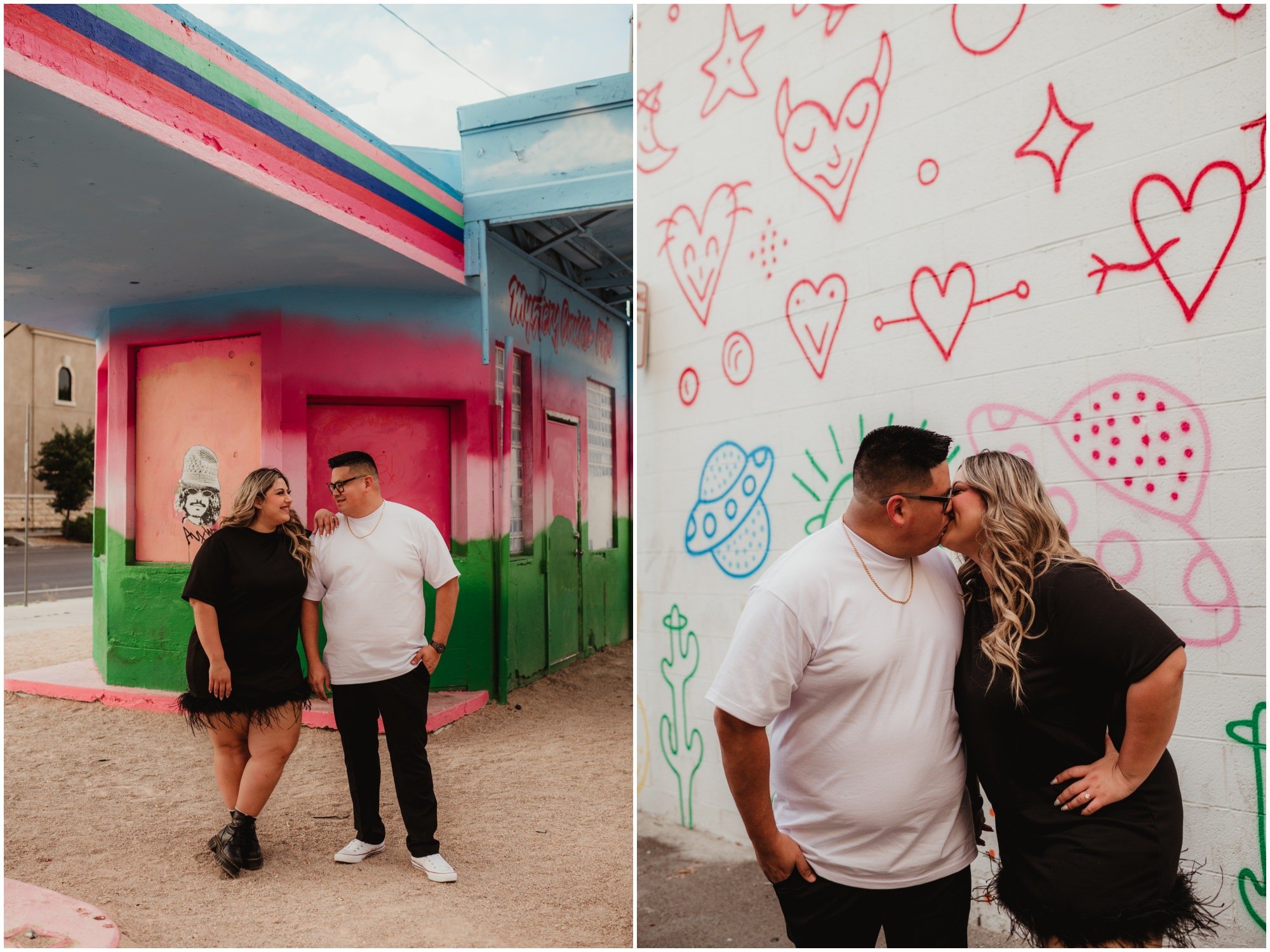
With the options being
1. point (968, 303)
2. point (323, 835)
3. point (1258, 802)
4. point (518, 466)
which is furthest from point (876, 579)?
point (518, 466)

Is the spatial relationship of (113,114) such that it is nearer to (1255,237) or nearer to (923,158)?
(923,158)

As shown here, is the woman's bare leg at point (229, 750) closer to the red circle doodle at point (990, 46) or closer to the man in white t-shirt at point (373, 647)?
the man in white t-shirt at point (373, 647)

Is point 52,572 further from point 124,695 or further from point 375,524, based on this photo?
point 375,524

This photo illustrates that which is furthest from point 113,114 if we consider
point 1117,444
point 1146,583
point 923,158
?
point 1146,583

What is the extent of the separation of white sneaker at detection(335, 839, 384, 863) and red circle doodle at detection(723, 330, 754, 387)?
242 centimetres

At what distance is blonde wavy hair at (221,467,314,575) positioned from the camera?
129 inches

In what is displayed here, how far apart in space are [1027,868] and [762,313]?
2.47m

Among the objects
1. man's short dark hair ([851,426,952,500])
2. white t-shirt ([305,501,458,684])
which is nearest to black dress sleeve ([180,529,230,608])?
white t-shirt ([305,501,458,684])

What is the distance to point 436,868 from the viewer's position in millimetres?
3260

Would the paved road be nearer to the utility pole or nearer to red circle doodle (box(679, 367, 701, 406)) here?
the utility pole

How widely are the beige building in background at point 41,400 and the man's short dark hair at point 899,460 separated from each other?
700 inches

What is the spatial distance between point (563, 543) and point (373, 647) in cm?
352

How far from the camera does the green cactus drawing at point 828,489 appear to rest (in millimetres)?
3318

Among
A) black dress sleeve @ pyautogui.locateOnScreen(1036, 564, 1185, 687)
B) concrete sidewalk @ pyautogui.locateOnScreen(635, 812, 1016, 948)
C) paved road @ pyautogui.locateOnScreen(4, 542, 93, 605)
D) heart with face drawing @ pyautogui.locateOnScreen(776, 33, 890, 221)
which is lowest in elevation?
concrete sidewalk @ pyautogui.locateOnScreen(635, 812, 1016, 948)
